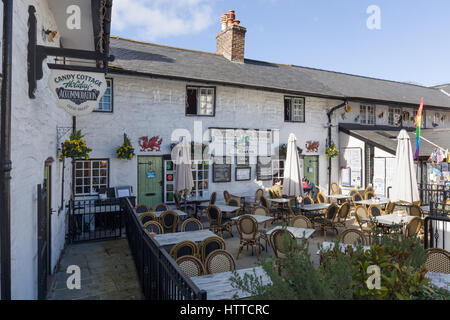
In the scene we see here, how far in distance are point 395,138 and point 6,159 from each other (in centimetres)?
1679

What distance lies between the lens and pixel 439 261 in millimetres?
4680

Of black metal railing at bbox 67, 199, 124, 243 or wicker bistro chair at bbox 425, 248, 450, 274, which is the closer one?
wicker bistro chair at bbox 425, 248, 450, 274

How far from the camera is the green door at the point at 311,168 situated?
14.9m

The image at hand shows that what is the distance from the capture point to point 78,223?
9.70m

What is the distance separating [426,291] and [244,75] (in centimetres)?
1192

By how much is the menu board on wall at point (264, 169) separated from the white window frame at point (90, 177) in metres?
6.41

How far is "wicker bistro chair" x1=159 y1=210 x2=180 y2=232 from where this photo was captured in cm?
792

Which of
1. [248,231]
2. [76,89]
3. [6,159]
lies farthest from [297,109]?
[6,159]

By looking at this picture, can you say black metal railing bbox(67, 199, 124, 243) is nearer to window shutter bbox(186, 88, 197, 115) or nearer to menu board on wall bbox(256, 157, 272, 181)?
window shutter bbox(186, 88, 197, 115)

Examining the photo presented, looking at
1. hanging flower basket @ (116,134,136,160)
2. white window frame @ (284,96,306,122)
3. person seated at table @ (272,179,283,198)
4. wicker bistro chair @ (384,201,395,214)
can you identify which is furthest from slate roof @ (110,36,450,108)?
wicker bistro chair @ (384,201,395,214)

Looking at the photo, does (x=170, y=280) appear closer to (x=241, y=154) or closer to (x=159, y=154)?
(x=159, y=154)

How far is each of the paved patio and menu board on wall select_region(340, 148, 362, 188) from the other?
456 inches

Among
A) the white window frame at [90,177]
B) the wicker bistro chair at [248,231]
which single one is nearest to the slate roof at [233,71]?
the white window frame at [90,177]

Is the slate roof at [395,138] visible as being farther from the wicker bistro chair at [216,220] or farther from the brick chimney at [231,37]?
the wicker bistro chair at [216,220]
